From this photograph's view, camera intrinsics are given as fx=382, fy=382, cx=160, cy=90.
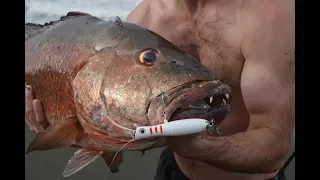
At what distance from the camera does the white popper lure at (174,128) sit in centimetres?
138

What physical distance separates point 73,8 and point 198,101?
0.74 metres

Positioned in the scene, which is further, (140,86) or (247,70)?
(247,70)

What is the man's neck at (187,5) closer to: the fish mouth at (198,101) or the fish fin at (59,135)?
the fish mouth at (198,101)

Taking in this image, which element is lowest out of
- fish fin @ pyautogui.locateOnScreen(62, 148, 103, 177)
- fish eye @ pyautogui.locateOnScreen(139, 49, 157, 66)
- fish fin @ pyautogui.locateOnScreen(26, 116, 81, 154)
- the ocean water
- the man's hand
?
fish fin @ pyautogui.locateOnScreen(62, 148, 103, 177)

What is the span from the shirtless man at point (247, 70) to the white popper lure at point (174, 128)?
19cm

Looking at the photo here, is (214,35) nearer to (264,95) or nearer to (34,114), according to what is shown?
(264,95)

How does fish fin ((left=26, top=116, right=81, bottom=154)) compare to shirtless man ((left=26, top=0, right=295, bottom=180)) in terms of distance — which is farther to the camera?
shirtless man ((left=26, top=0, right=295, bottom=180))

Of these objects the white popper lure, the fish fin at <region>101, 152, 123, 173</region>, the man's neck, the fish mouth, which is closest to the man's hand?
the fish fin at <region>101, 152, 123, 173</region>

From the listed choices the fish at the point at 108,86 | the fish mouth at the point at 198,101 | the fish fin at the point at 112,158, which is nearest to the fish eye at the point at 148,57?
the fish at the point at 108,86

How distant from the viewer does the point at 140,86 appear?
1.41 m

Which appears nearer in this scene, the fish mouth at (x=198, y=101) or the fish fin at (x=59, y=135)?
the fish mouth at (x=198, y=101)

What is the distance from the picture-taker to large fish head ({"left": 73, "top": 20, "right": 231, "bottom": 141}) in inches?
54.1

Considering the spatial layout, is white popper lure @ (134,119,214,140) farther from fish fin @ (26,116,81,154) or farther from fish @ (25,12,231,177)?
fish fin @ (26,116,81,154)

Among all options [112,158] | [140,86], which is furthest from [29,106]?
[140,86]
